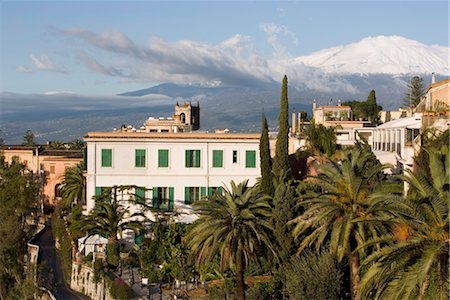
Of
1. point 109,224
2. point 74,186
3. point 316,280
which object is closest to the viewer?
point 316,280

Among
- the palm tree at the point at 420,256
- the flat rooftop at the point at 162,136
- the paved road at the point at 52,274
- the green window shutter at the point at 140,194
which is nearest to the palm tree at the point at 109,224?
the green window shutter at the point at 140,194

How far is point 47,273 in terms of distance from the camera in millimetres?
34719

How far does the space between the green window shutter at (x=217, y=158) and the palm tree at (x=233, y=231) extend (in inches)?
443

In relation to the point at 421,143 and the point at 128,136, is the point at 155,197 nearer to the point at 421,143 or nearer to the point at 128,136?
the point at 128,136

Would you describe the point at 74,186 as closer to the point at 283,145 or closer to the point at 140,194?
the point at 140,194

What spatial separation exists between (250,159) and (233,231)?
1329 cm

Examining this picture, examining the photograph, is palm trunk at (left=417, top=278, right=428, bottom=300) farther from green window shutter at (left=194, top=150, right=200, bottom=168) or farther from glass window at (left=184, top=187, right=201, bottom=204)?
green window shutter at (left=194, top=150, right=200, bottom=168)

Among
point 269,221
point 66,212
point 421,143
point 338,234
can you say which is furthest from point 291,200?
point 66,212

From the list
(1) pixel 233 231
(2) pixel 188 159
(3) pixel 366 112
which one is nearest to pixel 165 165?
(2) pixel 188 159

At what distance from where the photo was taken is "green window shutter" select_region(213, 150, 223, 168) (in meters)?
36.9

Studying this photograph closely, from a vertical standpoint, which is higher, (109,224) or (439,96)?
(439,96)

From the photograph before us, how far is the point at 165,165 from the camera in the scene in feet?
120

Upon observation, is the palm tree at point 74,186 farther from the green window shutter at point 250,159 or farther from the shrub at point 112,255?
the green window shutter at point 250,159

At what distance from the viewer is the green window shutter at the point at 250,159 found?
37.1 m
